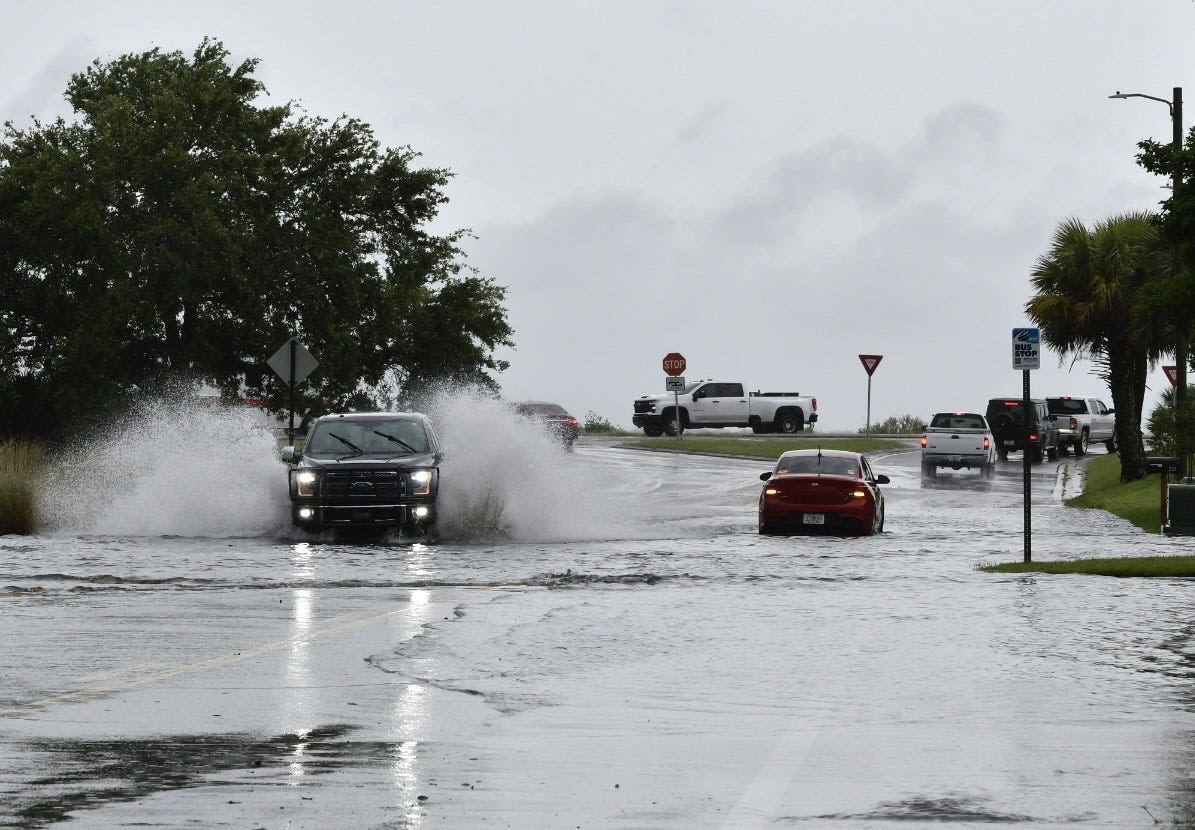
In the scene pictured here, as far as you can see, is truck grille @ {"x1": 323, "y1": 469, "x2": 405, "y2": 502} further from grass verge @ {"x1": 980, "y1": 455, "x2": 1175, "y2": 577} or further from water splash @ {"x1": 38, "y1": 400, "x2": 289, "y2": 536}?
grass verge @ {"x1": 980, "y1": 455, "x2": 1175, "y2": 577}

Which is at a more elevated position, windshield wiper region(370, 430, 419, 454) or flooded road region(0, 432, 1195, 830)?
windshield wiper region(370, 430, 419, 454)

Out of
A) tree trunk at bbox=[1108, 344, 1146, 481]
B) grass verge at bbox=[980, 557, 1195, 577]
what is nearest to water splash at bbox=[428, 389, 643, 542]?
grass verge at bbox=[980, 557, 1195, 577]

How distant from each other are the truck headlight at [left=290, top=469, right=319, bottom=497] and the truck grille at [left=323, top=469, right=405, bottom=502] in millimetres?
182

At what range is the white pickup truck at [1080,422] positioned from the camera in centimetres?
6222

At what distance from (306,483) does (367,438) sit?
1395mm

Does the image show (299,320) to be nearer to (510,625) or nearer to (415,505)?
(415,505)

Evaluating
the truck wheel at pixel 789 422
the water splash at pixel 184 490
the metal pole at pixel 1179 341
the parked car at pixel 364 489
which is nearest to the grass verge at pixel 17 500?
the water splash at pixel 184 490

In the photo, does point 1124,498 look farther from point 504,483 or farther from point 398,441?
point 398,441

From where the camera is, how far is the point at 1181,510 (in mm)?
28000

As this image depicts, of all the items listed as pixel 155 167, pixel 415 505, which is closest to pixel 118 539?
pixel 415 505

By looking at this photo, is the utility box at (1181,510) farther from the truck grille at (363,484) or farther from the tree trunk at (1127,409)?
the tree trunk at (1127,409)

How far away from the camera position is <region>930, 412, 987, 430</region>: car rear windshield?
161ft

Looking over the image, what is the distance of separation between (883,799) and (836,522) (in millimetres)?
19424

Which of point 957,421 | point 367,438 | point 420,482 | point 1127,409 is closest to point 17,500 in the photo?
point 367,438
